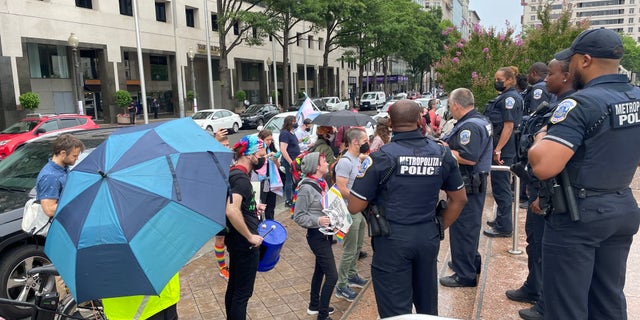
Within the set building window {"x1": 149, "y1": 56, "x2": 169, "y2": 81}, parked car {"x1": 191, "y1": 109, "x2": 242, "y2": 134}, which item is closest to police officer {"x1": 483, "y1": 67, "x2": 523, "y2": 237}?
parked car {"x1": 191, "y1": 109, "x2": 242, "y2": 134}

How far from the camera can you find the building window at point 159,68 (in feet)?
118

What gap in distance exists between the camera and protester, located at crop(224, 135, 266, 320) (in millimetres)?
3527

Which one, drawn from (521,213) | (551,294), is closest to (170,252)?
(551,294)

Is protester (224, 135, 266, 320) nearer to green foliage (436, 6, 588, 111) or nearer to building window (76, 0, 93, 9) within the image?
green foliage (436, 6, 588, 111)

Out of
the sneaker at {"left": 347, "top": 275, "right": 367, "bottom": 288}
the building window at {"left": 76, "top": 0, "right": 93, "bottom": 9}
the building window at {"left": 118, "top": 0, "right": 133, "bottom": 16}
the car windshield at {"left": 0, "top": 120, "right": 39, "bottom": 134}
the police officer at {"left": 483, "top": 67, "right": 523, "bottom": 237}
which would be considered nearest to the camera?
the sneaker at {"left": 347, "top": 275, "right": 367, "bottom": 288}

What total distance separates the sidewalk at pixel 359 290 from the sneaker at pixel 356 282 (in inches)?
10.2

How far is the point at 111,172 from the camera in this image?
92.7 inches

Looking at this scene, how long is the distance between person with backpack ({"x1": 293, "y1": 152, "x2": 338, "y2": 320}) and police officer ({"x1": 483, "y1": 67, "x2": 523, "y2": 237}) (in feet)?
7.96

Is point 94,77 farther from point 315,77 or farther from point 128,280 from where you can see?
point 128,280

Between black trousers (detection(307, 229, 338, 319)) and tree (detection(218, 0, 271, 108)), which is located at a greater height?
tree (detection(218, 0, 271, 108))

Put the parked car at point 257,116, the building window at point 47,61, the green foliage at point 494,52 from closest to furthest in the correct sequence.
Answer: the green foliage at point 494,52, the parked car at point 257,116, the building window at point 47,61

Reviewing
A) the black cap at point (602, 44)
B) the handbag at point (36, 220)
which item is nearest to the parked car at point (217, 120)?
the handbag at point (36, 220)

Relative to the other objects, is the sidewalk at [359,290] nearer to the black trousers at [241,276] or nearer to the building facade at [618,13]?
the black trousers at [241,276]

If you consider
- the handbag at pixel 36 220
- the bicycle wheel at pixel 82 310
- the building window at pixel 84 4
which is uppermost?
the building window at pixel 84 4
